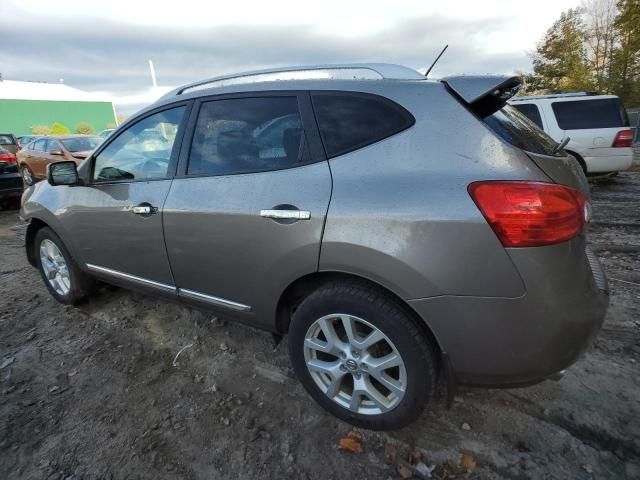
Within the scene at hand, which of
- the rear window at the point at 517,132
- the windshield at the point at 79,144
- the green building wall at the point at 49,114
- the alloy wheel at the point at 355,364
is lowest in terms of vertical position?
the alloy wheel at the point at 355,364

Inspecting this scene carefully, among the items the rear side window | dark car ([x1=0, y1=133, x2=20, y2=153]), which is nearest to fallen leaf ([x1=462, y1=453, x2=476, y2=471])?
the rear side window

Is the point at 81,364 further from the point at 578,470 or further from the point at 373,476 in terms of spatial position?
the point at 578,470

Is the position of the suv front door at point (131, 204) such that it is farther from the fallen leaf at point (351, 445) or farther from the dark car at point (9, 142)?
the dark car at point (9, 142)

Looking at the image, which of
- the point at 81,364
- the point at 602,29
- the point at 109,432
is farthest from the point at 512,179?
the point at 602,29

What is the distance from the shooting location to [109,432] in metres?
2.09

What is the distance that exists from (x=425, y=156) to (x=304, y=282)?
0.88 meters

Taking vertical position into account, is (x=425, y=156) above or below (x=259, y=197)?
above

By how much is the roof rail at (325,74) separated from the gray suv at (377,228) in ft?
0.05

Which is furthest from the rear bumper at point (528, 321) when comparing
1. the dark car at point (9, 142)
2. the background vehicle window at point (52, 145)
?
the dark car at point (9, 142)

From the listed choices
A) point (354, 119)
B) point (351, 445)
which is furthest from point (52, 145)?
point (351, 445)

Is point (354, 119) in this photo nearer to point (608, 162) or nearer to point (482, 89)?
point (482, 89)

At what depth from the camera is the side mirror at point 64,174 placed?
2924mm

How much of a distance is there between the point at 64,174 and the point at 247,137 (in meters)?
1.71

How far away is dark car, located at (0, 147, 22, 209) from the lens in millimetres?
7676
